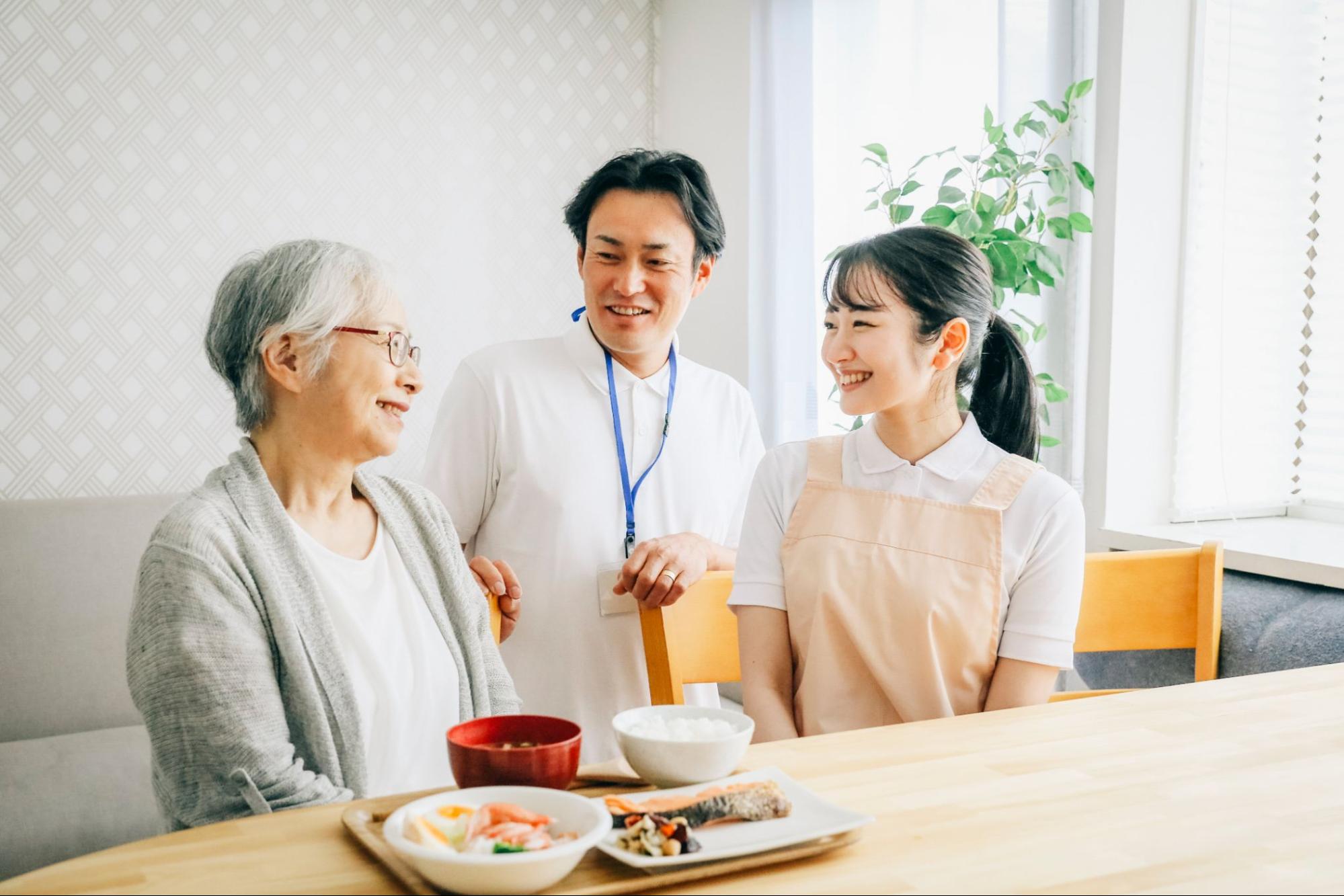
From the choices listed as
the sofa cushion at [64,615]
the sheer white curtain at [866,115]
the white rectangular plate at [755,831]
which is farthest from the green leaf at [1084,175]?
the sofa cushion at [64,615]

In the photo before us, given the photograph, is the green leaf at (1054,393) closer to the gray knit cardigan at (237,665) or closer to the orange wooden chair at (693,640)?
the orange wooden chair at (693,640)

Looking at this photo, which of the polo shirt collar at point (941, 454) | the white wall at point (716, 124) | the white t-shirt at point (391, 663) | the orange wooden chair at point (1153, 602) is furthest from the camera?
the white wall at point (716, 124)

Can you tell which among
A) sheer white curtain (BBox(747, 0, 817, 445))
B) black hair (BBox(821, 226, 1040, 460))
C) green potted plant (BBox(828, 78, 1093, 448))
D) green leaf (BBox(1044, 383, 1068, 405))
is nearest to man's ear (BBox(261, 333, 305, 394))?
black hair (BBox(821, 226, 1040, 460))

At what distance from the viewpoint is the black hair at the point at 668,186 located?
2.07 m

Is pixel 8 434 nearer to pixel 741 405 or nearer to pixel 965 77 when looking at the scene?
pixel 741 405

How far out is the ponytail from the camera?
1820mm

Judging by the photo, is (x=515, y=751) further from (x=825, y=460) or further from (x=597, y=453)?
(x=597, y=453)

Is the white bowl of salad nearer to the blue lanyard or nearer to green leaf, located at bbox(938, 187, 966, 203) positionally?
the blue lanyard

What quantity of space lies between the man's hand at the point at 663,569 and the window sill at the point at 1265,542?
1065 mm

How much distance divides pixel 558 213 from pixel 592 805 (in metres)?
3.45

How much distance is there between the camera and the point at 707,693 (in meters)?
2.20

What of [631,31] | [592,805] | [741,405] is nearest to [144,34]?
[631,31]

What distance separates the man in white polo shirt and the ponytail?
550mm

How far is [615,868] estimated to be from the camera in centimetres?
92
